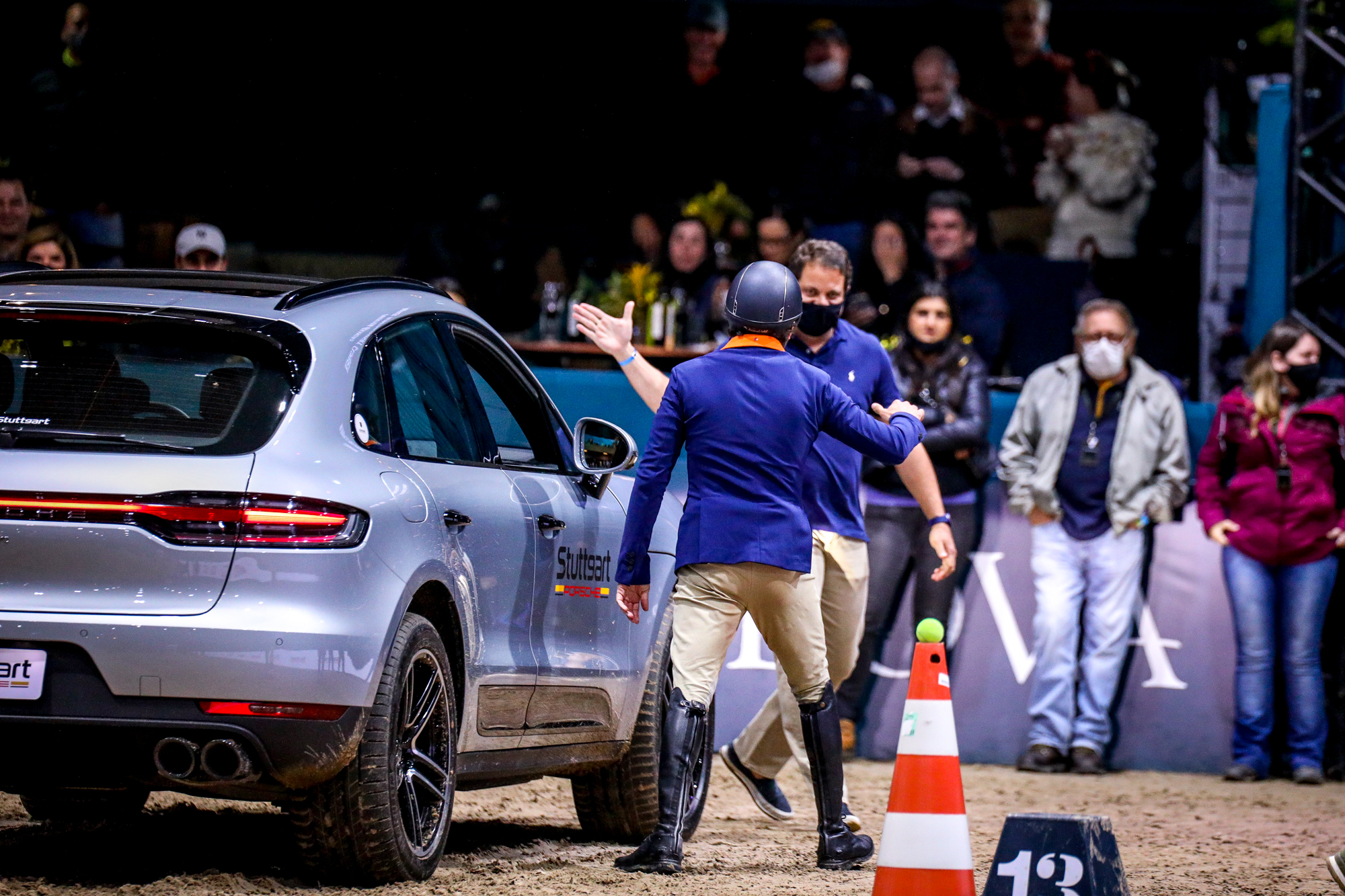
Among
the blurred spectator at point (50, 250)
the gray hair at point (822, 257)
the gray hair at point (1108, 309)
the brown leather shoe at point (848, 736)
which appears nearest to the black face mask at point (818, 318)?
the gray hair at point (822, 257)

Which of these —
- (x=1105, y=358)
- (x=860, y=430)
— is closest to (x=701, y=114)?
(x=1105, y=358)

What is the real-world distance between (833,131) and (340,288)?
8980mm

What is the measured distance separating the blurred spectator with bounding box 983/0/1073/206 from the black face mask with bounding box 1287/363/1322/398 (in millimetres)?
4719

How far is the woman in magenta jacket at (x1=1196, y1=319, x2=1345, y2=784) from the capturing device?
885cm

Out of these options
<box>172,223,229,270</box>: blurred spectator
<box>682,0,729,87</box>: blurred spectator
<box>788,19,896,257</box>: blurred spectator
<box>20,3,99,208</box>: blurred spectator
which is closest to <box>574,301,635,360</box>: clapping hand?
<box>172,223,229,270</box>: blurred spectator

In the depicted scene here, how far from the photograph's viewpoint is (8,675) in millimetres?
4246

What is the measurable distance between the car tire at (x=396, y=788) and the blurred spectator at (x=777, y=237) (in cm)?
787

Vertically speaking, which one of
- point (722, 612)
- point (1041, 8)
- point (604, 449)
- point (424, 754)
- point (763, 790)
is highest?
point (1041, 8)

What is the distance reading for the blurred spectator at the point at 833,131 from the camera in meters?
13.3

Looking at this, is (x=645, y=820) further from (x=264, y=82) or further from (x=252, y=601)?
(x=264, y=82)

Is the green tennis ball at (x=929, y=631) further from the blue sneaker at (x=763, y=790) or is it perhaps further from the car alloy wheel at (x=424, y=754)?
the blue sneaker at (x=763, y=790)

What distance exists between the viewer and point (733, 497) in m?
5.29

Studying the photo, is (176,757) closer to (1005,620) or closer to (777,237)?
(1005,620)

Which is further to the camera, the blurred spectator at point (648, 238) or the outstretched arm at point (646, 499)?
the blurred spectator at point (648, 238)
